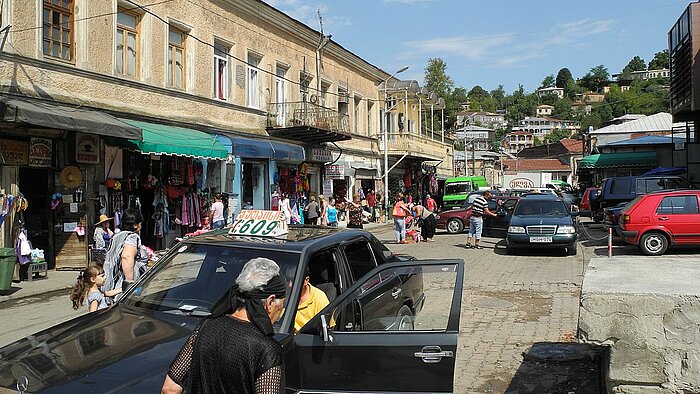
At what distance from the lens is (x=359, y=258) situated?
18.4ft

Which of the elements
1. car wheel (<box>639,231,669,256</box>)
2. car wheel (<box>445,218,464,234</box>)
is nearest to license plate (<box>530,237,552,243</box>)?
car wheel (<box>639,231,669,256</box>)

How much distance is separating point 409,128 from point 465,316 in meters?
33.3

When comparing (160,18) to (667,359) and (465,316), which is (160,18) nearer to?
Answer: (465,316)

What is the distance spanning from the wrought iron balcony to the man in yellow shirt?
1915 cm

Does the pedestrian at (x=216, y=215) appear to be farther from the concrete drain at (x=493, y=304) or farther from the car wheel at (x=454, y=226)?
the car wheel at (x=454, y=226)

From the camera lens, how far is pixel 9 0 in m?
12.5

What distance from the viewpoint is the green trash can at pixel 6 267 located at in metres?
10.8

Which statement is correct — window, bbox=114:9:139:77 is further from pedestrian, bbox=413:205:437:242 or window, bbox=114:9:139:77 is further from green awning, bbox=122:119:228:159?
pedestrian, bbox=413:205:437:242

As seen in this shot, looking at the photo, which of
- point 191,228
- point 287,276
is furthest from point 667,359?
point 191,228

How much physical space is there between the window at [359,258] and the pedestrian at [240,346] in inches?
96.0

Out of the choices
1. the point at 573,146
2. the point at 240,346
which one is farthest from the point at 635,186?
the point at 573,146

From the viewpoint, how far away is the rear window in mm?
21831

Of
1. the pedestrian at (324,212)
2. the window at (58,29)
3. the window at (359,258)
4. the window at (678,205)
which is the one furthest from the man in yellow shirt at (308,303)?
the pedestrian at (324,212)

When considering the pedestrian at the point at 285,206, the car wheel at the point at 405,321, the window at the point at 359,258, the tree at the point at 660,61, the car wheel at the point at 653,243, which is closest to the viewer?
the car wheel at the point at 405,321
